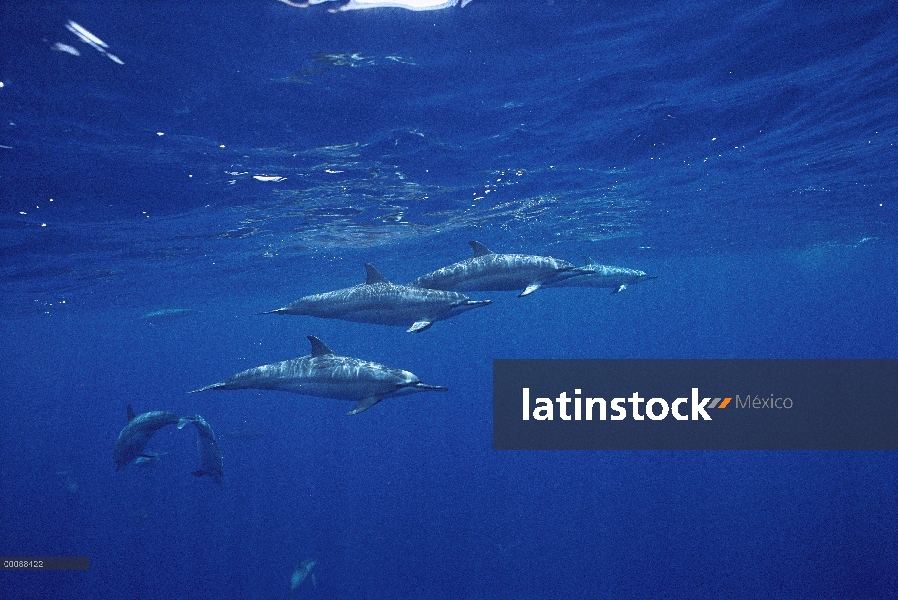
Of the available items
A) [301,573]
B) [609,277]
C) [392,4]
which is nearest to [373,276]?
[392,4]

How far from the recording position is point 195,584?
2475 cm

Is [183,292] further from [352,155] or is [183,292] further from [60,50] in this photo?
[60,50]

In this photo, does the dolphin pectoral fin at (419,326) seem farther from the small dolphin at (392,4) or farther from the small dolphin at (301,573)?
the small dolphin at (301,573)

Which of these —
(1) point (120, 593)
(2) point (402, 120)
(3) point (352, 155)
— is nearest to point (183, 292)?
(1) point (120, 593)

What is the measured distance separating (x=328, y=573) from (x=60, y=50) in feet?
85.0

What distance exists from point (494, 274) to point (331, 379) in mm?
3922

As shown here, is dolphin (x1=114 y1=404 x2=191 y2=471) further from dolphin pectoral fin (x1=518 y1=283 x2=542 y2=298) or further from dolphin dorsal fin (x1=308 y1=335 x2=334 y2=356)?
dolphin pectoral fin (x1=518 y1=283 x2=542 y2=298)

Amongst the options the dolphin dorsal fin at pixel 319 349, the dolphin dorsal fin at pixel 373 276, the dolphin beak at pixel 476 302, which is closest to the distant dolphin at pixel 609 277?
the dolphin beak at pixel 476 302
